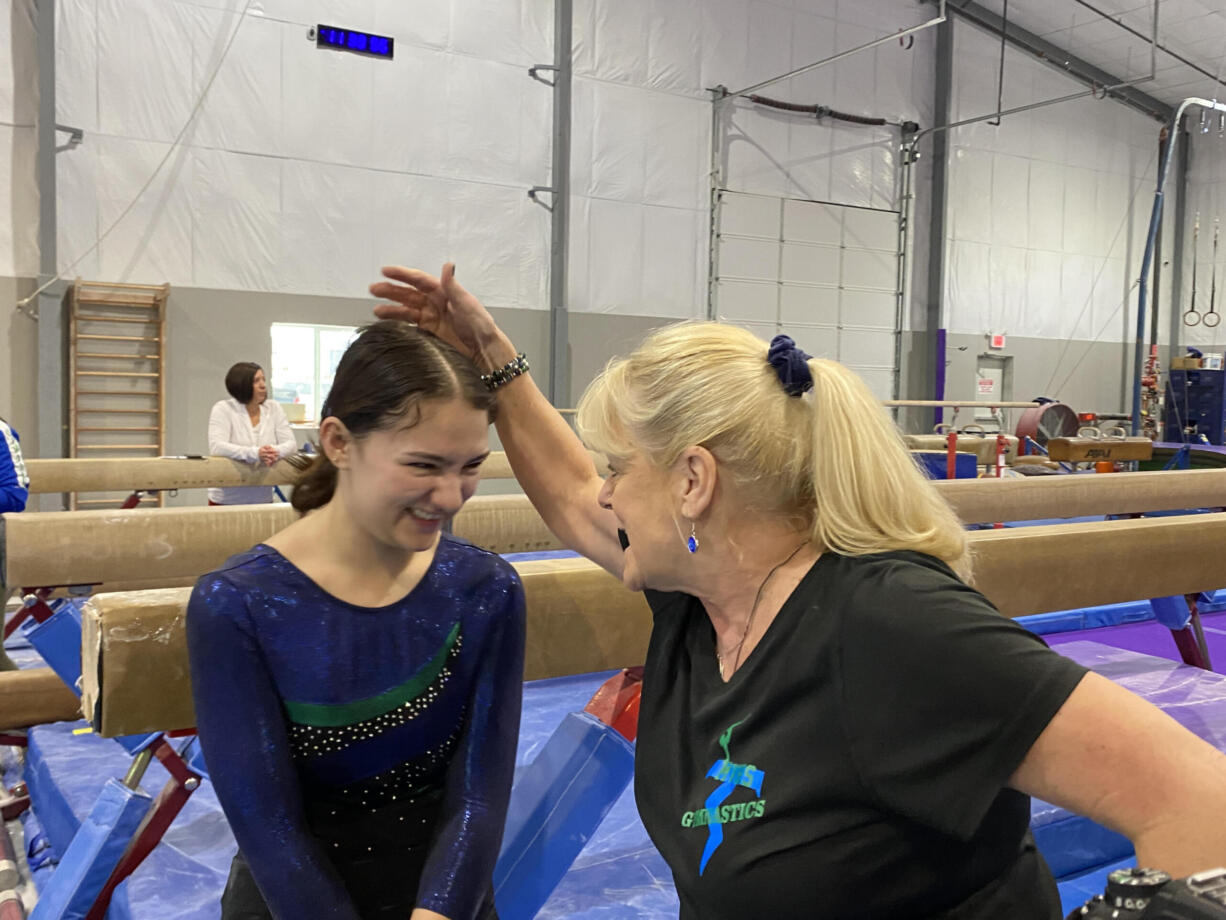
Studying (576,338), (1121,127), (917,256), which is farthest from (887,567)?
(1121,127)

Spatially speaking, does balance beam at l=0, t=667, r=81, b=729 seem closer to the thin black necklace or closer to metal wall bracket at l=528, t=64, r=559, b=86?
the thin black necklace

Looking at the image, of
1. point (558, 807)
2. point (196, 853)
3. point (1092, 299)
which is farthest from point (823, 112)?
point (558, 807)

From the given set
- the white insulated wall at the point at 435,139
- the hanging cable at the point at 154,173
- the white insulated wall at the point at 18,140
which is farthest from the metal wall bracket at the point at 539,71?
the white insulated wall at the point at 18,140

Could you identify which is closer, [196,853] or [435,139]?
[196,853]

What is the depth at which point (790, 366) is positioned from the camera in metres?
1.06

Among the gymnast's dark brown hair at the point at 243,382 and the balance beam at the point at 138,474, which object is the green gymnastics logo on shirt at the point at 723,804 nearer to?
the balance beam at the point at 138,474

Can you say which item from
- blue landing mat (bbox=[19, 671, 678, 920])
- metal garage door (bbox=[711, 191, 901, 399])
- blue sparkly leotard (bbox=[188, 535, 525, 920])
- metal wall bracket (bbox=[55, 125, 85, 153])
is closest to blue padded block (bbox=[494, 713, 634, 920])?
blue sparkly leotard (bbox=[188, 535, 525, 920])

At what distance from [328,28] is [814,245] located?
6052 millimetres

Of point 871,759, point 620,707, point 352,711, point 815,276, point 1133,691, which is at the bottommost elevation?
point 1133,691

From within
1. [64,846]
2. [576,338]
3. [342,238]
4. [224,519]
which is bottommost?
[64,846]

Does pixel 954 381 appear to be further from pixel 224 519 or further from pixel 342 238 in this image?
pixel 224 519

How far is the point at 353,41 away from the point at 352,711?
28.4ft

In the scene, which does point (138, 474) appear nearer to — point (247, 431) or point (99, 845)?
point (247, 431)

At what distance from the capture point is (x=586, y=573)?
5.49 ft
